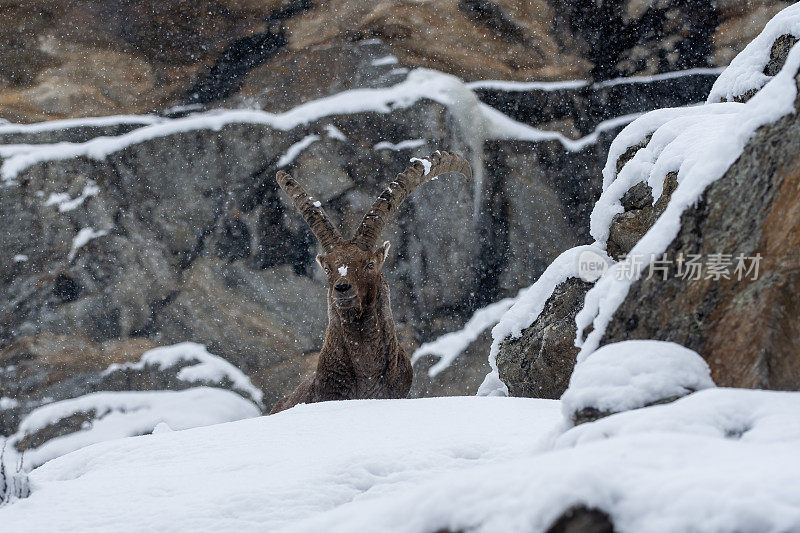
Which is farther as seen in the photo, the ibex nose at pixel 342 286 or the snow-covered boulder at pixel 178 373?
the snow-covered boulder at pixel 178 373

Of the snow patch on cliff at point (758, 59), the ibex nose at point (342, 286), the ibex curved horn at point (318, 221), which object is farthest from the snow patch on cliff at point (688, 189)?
the ibex curved horn at point (318, 221)

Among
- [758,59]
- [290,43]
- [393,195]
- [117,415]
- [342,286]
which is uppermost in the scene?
[290,43]

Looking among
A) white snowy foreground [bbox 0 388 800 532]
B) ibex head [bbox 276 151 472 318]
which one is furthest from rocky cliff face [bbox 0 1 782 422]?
white snowy foreground [bbox 0 388 800 532]

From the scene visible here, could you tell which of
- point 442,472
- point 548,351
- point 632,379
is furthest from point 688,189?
point 548,351

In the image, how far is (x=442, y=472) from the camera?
114 inches

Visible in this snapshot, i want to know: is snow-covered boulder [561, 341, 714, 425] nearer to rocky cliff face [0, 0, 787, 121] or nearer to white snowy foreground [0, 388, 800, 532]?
white snowy foreground [0, 388, 800, 532]

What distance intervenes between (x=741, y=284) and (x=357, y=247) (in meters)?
4.01

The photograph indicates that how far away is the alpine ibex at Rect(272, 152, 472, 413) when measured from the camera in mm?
6094

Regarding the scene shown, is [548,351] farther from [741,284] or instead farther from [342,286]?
[741,284]

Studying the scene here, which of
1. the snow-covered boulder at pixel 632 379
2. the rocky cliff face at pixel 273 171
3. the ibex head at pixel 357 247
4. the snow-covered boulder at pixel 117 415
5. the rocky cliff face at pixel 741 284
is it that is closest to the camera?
the snow-covered boulder at pixel 632 379

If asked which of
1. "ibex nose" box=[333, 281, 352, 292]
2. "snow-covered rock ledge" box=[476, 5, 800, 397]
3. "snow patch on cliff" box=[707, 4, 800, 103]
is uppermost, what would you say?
"snow patch on cliff" box=[707, 4, 800, 103]

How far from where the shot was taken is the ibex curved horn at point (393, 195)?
6.59 meters

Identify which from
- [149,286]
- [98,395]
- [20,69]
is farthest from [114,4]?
[98,395]

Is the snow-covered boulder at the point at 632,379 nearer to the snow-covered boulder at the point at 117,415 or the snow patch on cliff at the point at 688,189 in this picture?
the snow patch on cliff at the point at 688,189
